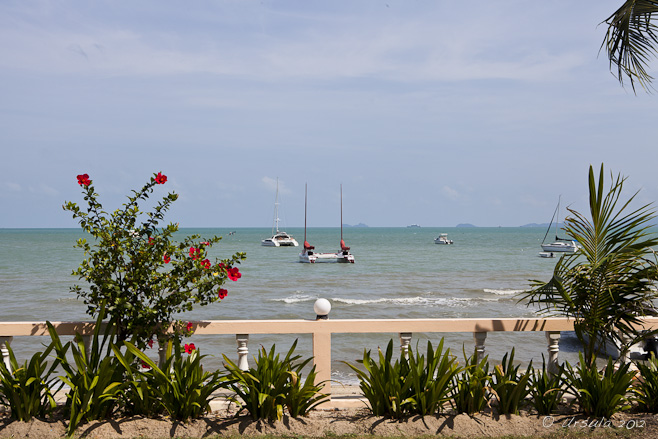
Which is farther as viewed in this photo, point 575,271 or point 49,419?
point 575,271

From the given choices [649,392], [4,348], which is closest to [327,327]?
[649,392]

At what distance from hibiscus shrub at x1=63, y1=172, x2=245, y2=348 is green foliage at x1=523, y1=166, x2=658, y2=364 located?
277 centimetres

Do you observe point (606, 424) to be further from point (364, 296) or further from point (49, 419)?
point (364, 296)

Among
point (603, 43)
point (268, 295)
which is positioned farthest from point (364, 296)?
point (603, 43)

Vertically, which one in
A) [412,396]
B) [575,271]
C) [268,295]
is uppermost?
[575,271]

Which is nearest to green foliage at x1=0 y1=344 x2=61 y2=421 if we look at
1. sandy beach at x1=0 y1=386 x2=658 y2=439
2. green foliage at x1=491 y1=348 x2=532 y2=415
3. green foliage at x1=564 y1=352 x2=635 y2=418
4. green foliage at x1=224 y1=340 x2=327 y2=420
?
sandy beach at x1=0 y1=386 x2=658 y2=439

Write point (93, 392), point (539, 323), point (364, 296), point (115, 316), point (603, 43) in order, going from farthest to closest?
point (364, 296)
point (603, 43)
point (539, 323)
point (115, 316)
point (93, 392)

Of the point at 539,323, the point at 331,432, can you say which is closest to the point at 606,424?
the point at 539,323

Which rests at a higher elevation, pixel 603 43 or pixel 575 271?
pixel 603 43

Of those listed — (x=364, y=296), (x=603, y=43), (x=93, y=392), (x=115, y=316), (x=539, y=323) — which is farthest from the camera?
(x=364, y=296)

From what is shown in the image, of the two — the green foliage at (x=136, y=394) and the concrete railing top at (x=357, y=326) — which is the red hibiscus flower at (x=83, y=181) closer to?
the concrete railing top at (x=357, y=326)

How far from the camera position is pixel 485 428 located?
4379mm

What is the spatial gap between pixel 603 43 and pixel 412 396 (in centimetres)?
408

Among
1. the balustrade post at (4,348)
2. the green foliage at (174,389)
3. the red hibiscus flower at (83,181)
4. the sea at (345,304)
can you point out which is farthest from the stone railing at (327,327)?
the red hibiscus flower at (83,181)
